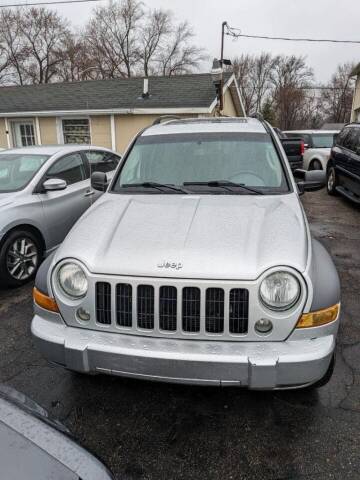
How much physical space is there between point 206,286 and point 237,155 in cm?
178

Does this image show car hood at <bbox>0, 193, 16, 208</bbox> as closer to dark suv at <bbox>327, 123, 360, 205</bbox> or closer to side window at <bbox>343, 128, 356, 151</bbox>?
dark suv at <bbox>327, 123, 360, 205</bbox>

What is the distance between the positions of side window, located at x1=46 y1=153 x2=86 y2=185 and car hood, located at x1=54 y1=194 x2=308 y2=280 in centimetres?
236

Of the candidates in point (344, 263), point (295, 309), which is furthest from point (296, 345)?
point (344, 263)

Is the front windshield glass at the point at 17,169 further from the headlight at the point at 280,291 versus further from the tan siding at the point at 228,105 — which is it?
the tan siding at the point at 228,105

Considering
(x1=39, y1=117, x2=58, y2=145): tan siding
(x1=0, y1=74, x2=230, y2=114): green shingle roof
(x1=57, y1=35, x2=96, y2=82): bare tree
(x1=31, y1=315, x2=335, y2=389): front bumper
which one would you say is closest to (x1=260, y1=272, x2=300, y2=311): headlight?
(x1=31, y1=315, x2=335, y2=389): front bumper

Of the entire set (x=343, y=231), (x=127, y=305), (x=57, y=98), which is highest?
(x=57, y=98)

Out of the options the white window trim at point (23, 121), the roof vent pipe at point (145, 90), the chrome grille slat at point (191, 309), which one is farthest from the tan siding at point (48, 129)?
the chrome grille slat at point (191, 309)

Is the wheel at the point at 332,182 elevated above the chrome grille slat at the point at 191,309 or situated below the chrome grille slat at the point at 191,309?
below

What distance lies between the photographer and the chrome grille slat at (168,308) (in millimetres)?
2039

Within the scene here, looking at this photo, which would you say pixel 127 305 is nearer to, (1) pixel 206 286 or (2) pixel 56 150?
(1) pixel 206 286

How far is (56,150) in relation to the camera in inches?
203

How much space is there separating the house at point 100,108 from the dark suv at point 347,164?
5847 mm

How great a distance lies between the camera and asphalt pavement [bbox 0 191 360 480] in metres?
2.04

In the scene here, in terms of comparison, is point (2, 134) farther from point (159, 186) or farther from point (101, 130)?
point (159, 186)
